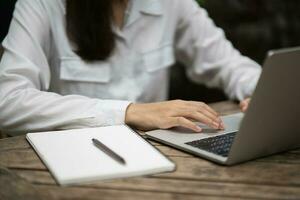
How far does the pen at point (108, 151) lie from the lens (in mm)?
827

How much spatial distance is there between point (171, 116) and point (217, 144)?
6.4 inches

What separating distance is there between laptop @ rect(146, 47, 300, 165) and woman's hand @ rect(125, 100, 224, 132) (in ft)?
0.16

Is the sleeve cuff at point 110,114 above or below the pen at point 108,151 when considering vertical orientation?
below

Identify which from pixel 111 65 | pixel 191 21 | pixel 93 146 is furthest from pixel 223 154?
pixel 191 21

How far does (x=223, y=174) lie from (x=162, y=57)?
0.82 metres

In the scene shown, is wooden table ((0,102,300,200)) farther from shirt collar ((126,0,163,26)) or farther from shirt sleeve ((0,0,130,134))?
shirt collar ((126,0,163,26))

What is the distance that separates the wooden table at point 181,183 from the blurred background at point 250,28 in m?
1.18

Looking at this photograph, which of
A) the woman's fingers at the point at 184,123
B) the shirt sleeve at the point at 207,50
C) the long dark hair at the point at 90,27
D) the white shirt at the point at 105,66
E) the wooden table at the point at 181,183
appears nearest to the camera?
the wooden table at the point at 181,183

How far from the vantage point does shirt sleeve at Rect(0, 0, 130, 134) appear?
3.59ft

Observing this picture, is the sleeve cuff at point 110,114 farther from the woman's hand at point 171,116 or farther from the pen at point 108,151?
the pen at point 108,151

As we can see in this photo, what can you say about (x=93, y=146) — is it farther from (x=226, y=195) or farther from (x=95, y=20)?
(x=95, y=20)

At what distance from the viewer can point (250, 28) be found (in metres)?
2.11

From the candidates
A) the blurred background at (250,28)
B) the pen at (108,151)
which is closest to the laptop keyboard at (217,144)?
the pen at (108,151)

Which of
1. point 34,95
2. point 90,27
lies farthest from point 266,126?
point 90,27
